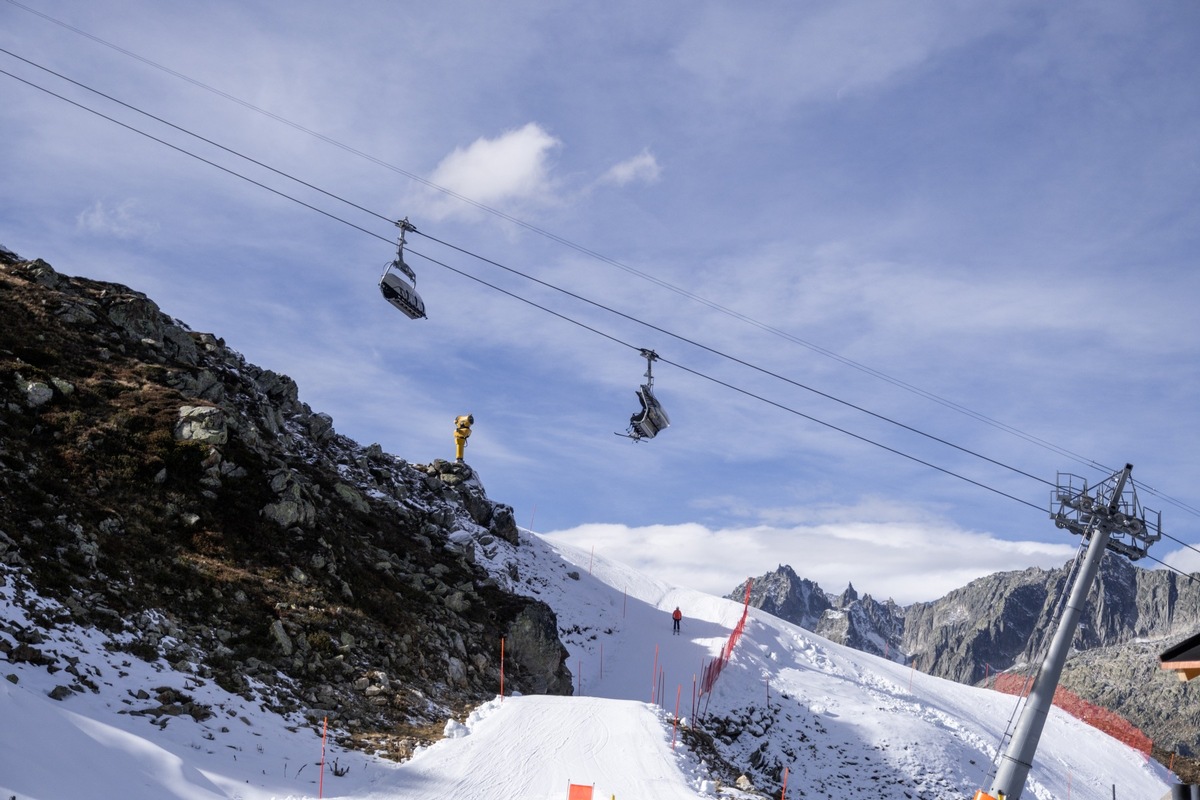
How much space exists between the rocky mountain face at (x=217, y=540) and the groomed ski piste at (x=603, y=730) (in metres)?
1.45

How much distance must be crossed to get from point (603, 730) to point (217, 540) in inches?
559

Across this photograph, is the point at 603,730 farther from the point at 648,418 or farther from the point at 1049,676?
the point at 1049,676

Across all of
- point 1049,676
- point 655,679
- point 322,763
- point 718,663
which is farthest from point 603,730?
point 718,663

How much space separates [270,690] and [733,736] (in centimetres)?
2025

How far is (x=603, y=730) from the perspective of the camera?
79.1 feet

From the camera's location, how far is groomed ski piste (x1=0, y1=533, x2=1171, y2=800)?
16203mm

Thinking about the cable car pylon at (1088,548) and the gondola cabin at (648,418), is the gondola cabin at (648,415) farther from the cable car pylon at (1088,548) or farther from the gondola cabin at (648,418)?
the cable car pylon at (1088,548)

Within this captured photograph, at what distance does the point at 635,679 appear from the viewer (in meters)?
42.0

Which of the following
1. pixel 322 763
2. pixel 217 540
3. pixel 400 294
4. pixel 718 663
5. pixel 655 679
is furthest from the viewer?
pixel 718 663

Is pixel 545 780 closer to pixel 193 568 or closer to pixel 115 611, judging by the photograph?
pixel 115 611

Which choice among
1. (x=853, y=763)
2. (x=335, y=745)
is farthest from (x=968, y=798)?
(x=335, y=745)

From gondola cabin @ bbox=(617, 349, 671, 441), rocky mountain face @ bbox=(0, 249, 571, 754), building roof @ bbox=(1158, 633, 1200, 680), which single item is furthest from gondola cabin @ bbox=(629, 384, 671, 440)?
building roof @ bbox=(1158, 633, 1200, 680)

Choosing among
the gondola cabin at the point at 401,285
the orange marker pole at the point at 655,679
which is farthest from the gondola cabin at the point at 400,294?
the orange marker pole at the point at 655,679

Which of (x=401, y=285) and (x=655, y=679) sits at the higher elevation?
(x=401, y=285)
